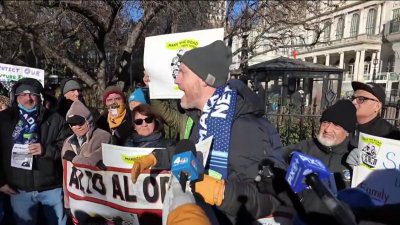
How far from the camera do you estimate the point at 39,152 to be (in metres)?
3.39

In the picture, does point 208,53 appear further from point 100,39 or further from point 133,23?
point 133,23

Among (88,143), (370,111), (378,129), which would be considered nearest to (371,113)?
(370,111)

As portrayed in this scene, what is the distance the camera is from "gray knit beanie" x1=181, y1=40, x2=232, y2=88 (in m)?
1.87

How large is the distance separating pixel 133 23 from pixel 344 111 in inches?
408

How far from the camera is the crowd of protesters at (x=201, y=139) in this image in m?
1.54

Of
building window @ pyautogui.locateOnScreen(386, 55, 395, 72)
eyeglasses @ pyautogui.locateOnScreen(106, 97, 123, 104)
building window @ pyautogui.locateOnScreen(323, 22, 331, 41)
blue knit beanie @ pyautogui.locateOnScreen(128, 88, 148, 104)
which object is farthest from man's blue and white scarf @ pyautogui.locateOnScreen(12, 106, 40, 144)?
building window @ pyautogui.locateOnScreen(386, 55, 395, 72)

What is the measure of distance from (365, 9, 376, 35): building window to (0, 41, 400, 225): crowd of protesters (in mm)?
63773

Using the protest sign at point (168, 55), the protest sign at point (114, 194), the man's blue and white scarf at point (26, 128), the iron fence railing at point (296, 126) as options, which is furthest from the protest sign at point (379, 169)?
the iron fence railing at point (296, 126)

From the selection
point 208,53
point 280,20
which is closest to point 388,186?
point 208,53

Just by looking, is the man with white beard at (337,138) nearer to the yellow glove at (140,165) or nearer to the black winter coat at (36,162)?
the yellow glove at (140,165)

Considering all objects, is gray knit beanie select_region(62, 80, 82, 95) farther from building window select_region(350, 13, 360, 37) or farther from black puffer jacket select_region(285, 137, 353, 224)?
building window select_region(350, 13, 360, 37)

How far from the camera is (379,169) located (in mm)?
2604

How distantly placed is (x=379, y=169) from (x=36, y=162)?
10.2 ft

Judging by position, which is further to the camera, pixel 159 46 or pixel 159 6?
pixel 159 6
